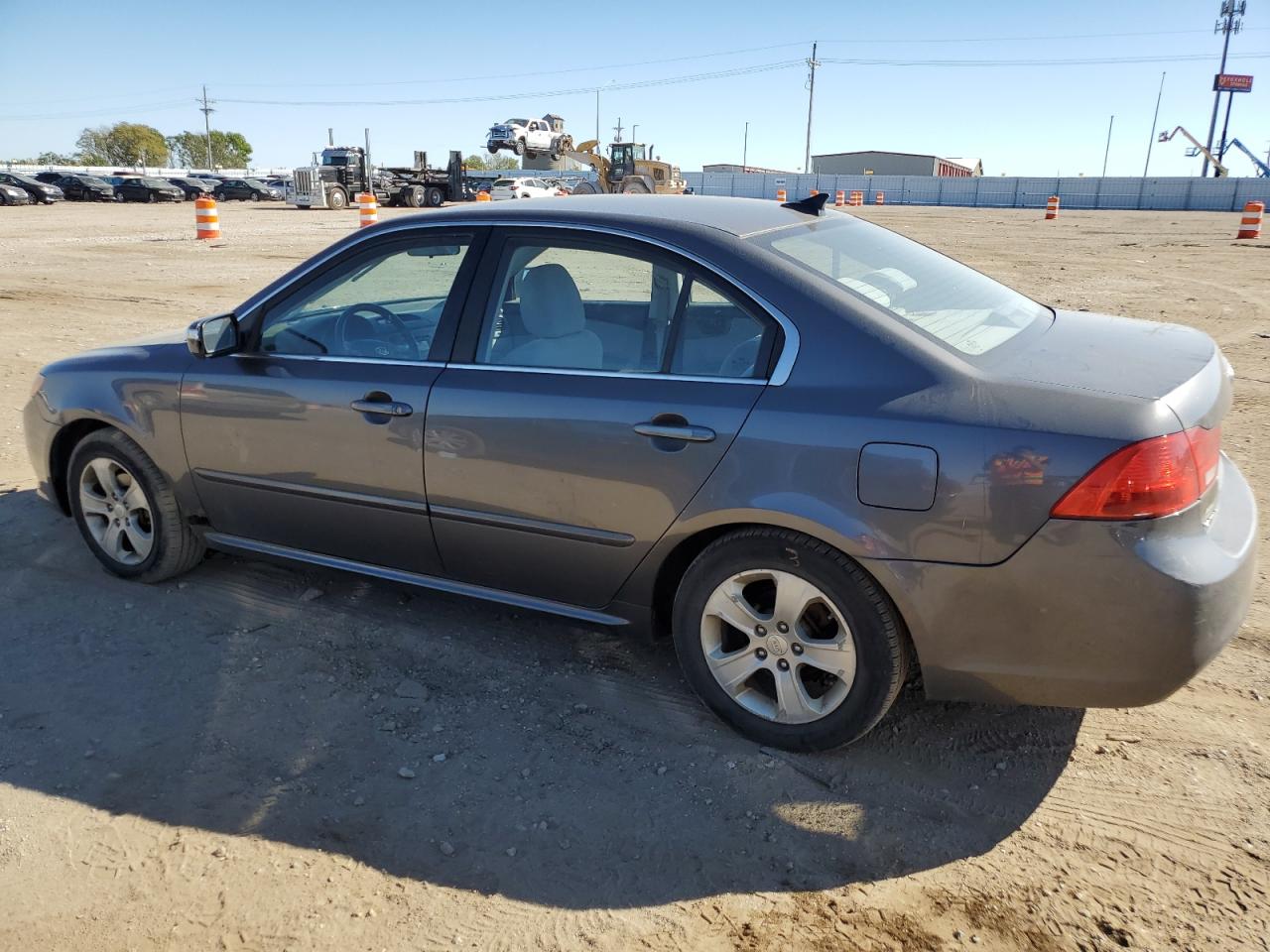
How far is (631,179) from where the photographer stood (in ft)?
135

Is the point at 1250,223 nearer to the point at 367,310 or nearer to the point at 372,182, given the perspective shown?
the point at 367,310

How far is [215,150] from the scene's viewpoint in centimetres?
12175

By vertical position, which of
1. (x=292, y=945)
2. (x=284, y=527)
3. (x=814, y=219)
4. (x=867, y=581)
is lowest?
(x=292, y=945)

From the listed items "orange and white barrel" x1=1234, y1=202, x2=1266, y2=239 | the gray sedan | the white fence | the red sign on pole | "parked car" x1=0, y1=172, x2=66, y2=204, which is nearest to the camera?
the gray sedan

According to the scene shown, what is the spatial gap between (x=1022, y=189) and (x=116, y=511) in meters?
61.6

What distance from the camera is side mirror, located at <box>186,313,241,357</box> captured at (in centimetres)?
378

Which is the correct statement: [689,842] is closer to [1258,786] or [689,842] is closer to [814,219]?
[1258,786]

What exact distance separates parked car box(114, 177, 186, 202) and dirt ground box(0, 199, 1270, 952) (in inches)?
1983

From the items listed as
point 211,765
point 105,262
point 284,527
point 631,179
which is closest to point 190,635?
point 284,527

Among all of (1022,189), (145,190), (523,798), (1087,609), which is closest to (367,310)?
(523,798)

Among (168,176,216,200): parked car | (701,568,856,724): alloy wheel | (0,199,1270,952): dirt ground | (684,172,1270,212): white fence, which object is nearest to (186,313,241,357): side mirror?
(0,199,1270,952): dirt ground

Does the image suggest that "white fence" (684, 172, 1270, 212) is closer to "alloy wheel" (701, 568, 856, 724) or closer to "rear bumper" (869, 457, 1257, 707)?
"alloy wheel" (701, 568, 856, 724)

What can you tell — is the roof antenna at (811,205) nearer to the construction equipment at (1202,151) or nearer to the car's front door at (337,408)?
the car's front door at (337,408)

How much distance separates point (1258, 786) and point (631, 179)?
40.6 m
